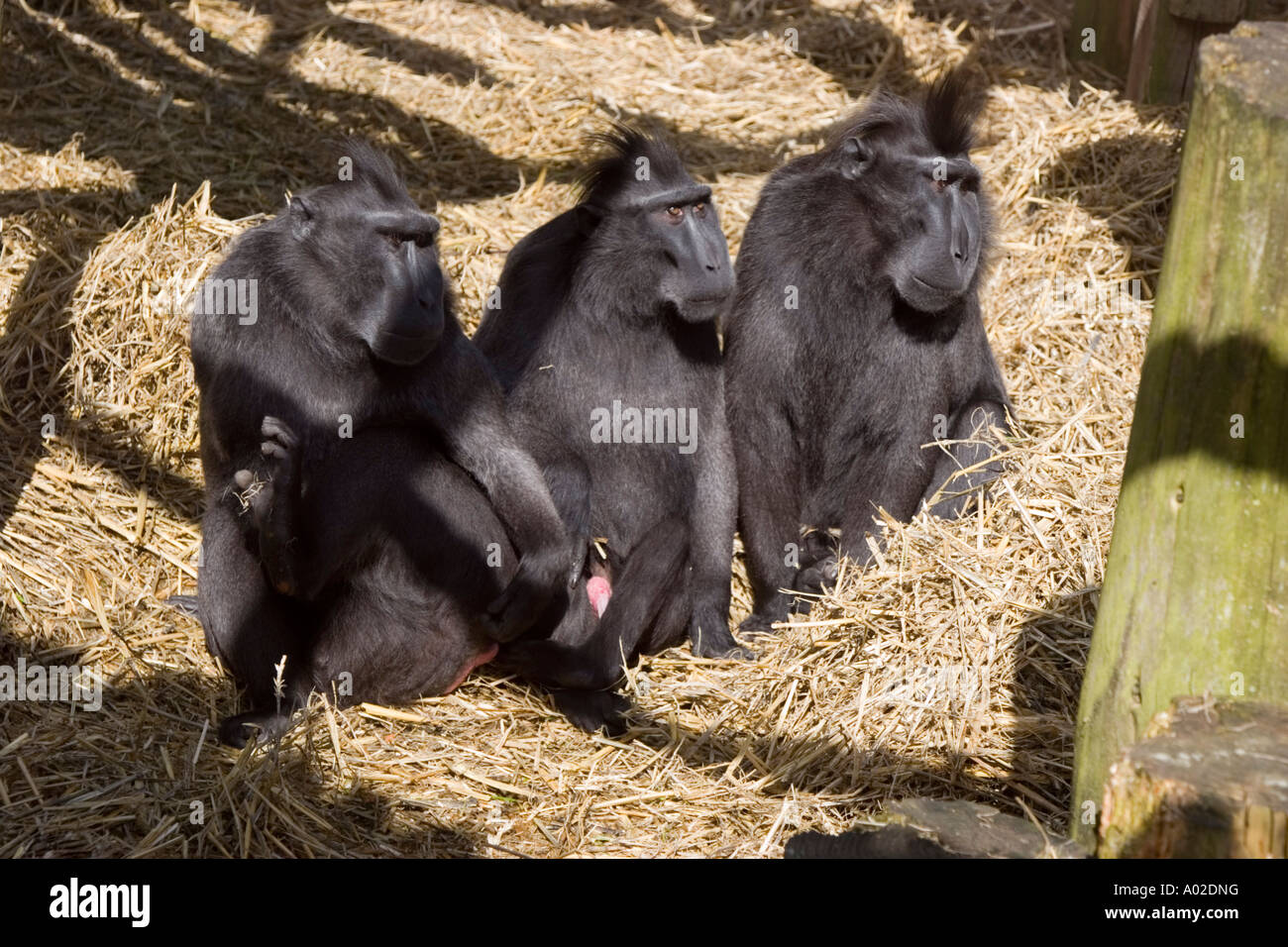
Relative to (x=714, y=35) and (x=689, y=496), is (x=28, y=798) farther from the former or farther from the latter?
(x=714, y=35)

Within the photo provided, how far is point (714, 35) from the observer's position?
9734 mm

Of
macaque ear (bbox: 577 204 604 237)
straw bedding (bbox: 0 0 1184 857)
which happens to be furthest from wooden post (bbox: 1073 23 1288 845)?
macaque ear (bbox: 577 204 604 237)

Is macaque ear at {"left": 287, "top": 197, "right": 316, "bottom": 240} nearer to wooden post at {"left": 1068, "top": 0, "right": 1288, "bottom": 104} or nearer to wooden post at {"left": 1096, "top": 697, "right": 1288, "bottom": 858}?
wooden post at {"left": 1096, "top": 697, "right": 1288, "bottom": 858}

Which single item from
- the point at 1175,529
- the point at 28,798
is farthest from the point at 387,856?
the point at 1175,529

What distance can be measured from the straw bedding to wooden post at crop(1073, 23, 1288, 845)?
115cm

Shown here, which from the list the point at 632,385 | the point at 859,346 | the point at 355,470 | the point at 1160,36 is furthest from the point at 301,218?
the point at 1160,36

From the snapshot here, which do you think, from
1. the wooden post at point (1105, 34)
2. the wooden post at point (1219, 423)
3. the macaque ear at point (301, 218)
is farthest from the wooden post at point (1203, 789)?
the wooden post at point (1105, 34)

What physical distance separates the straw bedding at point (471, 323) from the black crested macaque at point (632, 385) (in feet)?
1.08

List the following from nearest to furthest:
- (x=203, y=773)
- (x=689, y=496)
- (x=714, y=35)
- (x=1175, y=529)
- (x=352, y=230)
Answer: (x=1175, y=529), (x=203, y=773), (x=352, y=230), (x=689, y=496), (x=714, y=35)

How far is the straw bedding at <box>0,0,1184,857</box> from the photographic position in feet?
14.6

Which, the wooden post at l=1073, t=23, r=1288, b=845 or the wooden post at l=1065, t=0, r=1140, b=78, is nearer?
the wooden post at l=1073, t=23, r=1288, b=845

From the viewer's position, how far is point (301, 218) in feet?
16.0

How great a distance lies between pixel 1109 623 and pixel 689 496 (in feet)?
8.52

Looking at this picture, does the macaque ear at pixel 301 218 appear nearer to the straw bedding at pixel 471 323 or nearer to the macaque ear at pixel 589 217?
the macaque ear at pixel 589 217
